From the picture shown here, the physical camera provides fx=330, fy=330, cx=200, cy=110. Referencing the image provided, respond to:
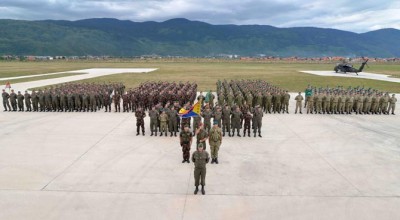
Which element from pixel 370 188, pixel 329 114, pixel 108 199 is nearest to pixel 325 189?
pixel 370 188

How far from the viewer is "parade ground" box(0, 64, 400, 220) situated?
703 cm

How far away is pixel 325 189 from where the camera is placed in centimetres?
815

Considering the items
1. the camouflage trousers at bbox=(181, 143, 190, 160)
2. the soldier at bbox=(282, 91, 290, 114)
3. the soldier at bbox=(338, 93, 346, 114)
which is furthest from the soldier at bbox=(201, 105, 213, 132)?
the soldier at bbox=(338, 93, 346, 114)

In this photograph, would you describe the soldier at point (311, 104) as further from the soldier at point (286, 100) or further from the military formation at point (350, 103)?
the soldier at point (286, 100)

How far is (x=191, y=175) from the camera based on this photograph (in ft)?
29.3

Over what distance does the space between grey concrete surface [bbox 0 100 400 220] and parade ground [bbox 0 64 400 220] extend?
0.03 metres

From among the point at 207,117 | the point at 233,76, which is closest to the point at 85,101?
the point at 207,117

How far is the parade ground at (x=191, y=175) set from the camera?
7.03 m

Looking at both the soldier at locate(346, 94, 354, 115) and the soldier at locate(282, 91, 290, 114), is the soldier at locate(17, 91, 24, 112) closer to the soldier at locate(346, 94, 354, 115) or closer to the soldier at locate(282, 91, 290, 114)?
the soldier at locate(282, 91, 290, 114)

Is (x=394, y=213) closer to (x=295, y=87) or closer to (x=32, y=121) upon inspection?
(x=32, y=121)

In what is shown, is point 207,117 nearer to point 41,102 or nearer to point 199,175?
point 199,175

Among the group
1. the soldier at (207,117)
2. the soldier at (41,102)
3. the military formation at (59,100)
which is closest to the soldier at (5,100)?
the military formation at (59,100)

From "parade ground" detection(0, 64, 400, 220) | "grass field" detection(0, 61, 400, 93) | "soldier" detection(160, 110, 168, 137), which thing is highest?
"soldier" detection(160, 110, 168, 137)

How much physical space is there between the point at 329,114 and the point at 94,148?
12.9 m
